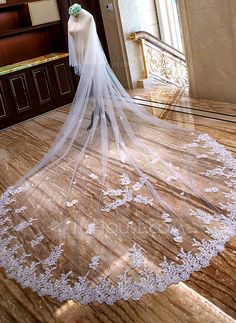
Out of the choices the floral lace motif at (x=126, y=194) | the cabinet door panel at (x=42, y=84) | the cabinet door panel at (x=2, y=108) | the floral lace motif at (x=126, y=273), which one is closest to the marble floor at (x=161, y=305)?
the floral lace motif at (x=126, y=273)

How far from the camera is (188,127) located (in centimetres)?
441

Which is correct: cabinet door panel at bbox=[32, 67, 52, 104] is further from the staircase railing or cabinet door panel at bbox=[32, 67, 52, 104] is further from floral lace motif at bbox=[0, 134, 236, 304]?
floral lace motif at bbox=[0, 134, 236, 304]

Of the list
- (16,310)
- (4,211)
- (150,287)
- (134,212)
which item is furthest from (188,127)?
(16,310)

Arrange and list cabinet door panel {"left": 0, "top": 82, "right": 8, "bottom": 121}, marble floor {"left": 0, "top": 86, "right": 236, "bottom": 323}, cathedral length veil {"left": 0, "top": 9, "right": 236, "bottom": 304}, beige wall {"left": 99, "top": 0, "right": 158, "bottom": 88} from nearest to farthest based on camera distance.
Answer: marble floor {"left": 0, "top": 86, "right": 236, "bottom": 323} < cathedral length veil {"left": 0, "top": 9, "right": 236, "bottom": 304} < cabinet door panel {"left": 0, "top": 82, "right": 8, "bottom": 121} < beige wall {"left": 99, "top": 0, "right": 158, "bottom": 88}

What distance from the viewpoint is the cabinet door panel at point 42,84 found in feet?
19.7

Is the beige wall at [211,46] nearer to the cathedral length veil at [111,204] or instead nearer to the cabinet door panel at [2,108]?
the cathedral length veil at [111,204]

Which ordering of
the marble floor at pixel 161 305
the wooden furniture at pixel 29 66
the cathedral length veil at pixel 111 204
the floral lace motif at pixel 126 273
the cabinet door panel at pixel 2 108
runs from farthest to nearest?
the wooden furniture at pixel 29 66
the cabinet door panel at pixel 2 108
the cathedral length veil at pixel 111 204
the floral lace motif at pixel 126 273
the marble floor at pixel 161 305

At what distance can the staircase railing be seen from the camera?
6523 millimetres

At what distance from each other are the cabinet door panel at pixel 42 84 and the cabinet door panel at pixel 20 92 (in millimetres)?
216

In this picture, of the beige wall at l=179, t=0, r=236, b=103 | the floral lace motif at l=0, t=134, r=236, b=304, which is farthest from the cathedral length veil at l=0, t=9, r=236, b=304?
the beige wall at l=179, t=0, r=236, b=103

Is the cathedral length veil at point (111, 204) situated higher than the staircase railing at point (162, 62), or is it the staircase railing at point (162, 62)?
the staircase railing at point (162, 62)

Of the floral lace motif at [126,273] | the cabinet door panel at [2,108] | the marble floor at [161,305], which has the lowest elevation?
the marble floor at [161,305]

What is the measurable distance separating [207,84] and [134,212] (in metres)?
2.91

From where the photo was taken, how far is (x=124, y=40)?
6438 millimetres
